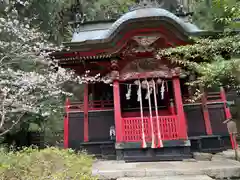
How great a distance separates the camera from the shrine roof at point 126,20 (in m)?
6.12

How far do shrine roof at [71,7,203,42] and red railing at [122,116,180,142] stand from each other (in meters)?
2.59

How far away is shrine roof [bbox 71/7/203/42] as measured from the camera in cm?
612

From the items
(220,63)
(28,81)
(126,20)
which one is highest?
(126,20)

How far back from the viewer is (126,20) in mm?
6113

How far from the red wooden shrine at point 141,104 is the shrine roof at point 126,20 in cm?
3

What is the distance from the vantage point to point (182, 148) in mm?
5859

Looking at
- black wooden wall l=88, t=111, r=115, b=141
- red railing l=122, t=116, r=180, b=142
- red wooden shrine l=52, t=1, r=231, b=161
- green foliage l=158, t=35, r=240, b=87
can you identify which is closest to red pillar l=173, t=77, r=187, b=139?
red wooden shrine l=52, t=1, r=231, b=161

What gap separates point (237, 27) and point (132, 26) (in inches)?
110

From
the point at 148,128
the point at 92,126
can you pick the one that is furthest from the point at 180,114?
the point at 92,126

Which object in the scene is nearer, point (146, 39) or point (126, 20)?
point (126, 20)

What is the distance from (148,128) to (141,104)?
0.73 metres

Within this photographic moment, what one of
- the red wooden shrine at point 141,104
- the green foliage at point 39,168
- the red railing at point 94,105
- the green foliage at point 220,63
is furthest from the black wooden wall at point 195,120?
the green foliage at point 39,168

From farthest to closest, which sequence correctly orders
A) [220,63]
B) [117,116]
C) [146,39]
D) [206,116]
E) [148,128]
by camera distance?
[206,116]
[146,39]
[117,116]
[148,128]
[220,63]

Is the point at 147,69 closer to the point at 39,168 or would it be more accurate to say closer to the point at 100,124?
the point at 100,124
